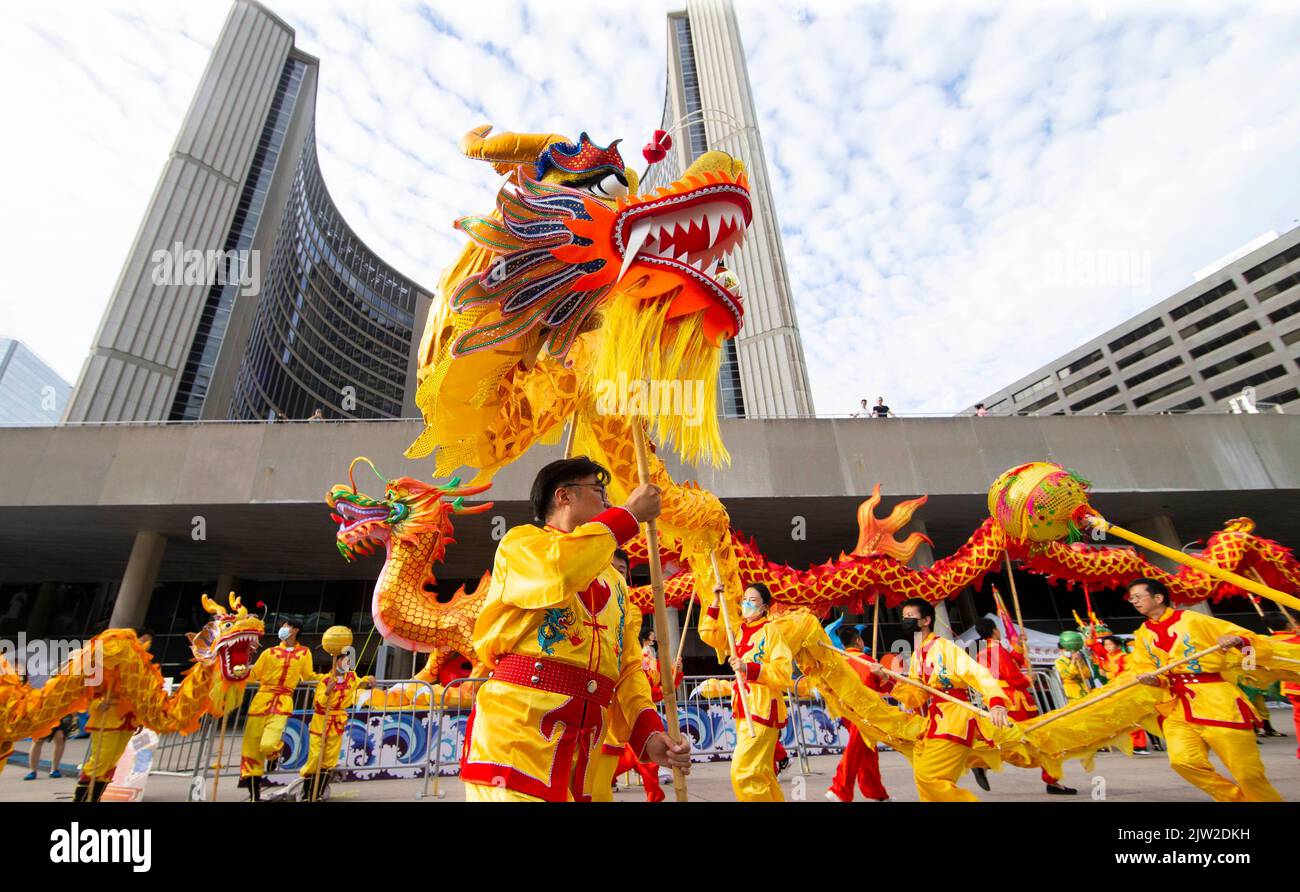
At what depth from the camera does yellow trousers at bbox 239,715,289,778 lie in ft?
19.9

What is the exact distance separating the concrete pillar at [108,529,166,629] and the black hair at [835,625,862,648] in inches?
514

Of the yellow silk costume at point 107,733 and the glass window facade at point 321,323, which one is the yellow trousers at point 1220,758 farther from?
the glass window facade at point 321,323

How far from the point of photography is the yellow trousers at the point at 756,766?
12.4 ft

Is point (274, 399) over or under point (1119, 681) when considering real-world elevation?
over

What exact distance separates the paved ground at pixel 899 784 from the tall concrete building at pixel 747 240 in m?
12.5

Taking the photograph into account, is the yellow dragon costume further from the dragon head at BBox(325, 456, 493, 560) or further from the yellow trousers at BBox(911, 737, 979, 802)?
the yellow trousers at BBox(911, 737, 979, 802)

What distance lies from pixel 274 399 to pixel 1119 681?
3591 centimetres

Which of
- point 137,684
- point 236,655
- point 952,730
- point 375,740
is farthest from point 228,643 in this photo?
point 952,730

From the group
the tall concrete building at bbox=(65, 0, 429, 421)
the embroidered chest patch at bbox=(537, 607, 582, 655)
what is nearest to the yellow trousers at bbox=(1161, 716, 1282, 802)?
the embroidered chest patch at bbox=(537, 607, 582, 655)

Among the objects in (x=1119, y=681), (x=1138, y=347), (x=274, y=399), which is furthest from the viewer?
(x=1138, y=347)

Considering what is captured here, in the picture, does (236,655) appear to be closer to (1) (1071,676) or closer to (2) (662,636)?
(2) (662,636)
